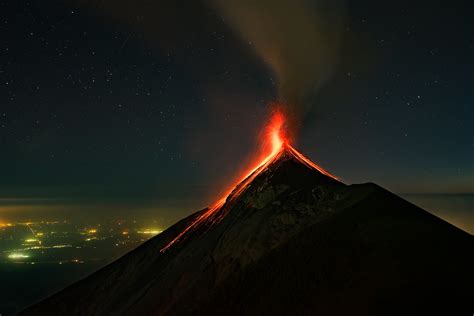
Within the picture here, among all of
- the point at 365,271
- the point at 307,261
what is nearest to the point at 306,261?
the point at 307,261

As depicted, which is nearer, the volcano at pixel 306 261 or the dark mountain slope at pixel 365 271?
the dark mountain slope at pixel 365 271

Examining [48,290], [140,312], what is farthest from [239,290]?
[48,290]

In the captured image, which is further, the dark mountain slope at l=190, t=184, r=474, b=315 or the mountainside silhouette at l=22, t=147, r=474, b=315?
the mountainside silhouette at l=22, t=147, r=474, b=315

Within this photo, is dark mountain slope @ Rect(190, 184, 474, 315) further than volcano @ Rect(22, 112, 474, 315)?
No

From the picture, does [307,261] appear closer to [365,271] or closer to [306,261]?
[306,261]

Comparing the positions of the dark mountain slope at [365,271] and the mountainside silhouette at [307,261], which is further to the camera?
the mountainside silhouette at [307,261]
